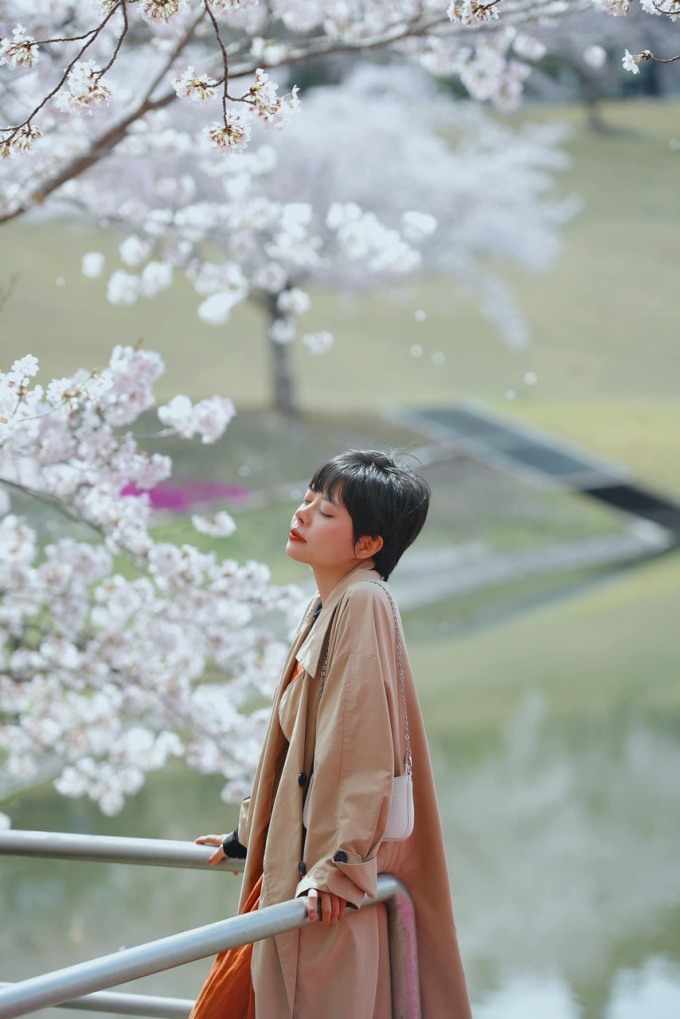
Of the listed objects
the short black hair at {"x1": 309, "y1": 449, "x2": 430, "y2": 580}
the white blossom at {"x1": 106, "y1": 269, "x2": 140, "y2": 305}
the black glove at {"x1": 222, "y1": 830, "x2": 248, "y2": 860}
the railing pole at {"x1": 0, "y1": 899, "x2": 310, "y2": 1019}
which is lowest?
the railing pole at {"x1": 0, "y1": 899, "x2": 310, "y2": 1019}

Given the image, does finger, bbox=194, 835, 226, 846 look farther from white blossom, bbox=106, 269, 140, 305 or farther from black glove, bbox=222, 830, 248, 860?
white blossom, bbox=106, 269, 140, 305

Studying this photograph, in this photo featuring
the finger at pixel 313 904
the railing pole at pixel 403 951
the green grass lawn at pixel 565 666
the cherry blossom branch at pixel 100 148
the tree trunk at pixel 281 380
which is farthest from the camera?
the tree trunk at pixel 281 380

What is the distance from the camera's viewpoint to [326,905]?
971 mm

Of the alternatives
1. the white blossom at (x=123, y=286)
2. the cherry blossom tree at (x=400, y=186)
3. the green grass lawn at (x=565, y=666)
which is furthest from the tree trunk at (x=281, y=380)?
the white blossom at (x=123, y=286)

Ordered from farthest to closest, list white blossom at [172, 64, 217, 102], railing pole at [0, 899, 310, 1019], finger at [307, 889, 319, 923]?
1. white blossom at [172, 64, 217, 102]
2. finger at [307, 889, 319, 923]
3. railing pole at [0, 899, 310, 1019]

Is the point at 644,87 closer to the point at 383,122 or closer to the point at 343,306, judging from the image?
the point at 383,122

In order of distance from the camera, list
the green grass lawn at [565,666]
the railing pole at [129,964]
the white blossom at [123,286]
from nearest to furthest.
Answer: the railing pole at [129,964]
the white blossom at [123,286]
the green grass lawn at [565,666]

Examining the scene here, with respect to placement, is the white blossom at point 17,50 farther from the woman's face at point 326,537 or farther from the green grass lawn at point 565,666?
the green grass lawn at point 565,666

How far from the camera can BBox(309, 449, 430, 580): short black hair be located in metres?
1.12

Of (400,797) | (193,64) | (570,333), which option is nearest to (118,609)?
(193,64)

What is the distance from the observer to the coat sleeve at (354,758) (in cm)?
100

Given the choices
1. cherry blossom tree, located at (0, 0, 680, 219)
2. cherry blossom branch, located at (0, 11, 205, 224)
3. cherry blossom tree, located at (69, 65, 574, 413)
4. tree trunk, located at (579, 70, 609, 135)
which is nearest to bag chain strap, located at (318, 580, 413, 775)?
cherry blossom tree, located at (0, 0, 680, 219)

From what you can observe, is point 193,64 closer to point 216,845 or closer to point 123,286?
point 123,286

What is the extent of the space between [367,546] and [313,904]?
→ 34 cm
